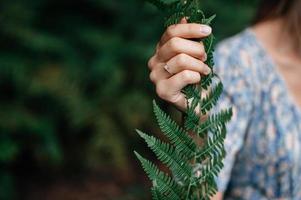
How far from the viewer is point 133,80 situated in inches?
148

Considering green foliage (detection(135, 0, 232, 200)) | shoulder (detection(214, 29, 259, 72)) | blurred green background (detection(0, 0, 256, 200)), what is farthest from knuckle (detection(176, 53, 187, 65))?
blurred green background (detection(0, 0, 256, 200))

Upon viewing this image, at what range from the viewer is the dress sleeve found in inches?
59.9

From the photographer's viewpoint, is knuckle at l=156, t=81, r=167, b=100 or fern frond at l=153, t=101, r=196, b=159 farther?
knuckle at l=156, t=81, r=167, b=100

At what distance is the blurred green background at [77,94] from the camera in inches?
132

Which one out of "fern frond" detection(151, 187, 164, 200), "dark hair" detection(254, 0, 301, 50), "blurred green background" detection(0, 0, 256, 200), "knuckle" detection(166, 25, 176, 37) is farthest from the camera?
"blurred green background" detection(0, 0, 256, 200)

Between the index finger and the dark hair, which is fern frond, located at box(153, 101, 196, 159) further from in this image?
the dark hair

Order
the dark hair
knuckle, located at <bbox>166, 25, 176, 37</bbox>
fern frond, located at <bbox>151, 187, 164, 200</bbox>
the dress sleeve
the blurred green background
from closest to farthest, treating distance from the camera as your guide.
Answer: fern frond, located at <bbox>151, 187, 164, 200</bbox> < knuckle, located at <bbox>166, 25, 176, 37</bbox> < the dress sleeve < the dark hair < the blurred green background

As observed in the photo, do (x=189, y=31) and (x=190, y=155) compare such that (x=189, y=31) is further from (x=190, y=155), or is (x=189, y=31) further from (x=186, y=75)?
(x=190, y=155)

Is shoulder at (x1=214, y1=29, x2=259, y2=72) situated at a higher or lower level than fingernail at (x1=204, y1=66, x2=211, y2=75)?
higher

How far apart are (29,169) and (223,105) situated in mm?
2372

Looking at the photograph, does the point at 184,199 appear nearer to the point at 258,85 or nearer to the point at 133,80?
the point at 258,85

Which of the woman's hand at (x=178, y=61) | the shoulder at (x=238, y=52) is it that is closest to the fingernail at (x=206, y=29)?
the woman's hand at (x=178, y=61)

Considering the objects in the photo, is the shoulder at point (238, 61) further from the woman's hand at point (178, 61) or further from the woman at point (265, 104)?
the woman's hand at point (178, 61)

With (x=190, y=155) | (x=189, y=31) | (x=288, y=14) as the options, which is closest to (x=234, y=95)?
(x=288, y=14)
